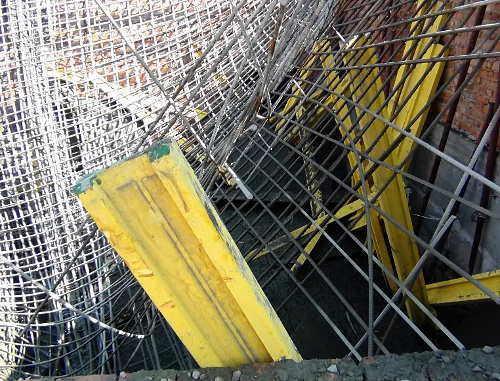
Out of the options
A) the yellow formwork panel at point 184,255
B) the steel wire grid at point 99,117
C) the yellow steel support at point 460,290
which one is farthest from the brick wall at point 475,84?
the yellow formwork panel at point 184,255

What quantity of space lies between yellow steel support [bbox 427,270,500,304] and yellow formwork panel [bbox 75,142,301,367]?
166 centimetres

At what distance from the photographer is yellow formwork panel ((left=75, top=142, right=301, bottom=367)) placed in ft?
4.49

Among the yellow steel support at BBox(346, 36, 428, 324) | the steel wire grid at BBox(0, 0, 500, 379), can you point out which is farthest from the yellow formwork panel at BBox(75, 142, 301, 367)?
the yellow steel support at BBox(346, 36, 428, 324)

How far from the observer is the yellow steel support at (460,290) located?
9.17 ft

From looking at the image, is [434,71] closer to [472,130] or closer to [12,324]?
[472,130]

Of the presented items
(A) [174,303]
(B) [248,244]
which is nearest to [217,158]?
(A) [174,303]

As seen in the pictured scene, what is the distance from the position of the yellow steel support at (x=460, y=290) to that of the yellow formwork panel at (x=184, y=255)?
65.4 inches

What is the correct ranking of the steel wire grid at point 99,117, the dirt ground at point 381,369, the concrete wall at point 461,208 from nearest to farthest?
the dirt ground at point 381,369
the steel wire grid at point 99,117
the concrete wall at point 461,208

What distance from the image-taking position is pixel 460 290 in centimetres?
326

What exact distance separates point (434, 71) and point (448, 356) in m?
2.77

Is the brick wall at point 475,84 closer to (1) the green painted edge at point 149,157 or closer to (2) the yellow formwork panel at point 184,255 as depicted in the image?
(2) the yellow formwork panel at point 184,255

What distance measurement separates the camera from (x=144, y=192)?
1.40 meters

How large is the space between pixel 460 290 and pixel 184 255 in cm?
249

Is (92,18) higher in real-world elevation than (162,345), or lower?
higher
